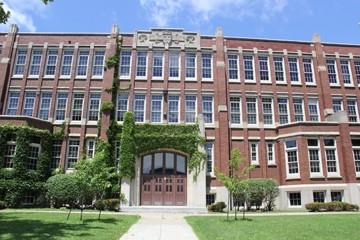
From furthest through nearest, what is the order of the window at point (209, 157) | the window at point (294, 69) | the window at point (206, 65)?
the window at point (294, 69) < the window at point (206, 65) < the window at point (209, 157)

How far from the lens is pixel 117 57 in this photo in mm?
29891

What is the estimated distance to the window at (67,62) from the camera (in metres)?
30.2

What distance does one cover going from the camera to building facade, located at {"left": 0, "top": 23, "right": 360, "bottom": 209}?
86.1 ft

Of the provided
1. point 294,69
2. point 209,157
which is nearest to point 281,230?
point 209,157

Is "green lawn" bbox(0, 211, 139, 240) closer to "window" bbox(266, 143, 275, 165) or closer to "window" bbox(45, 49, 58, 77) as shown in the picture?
"window" bbox(266, 143, 275, 165)

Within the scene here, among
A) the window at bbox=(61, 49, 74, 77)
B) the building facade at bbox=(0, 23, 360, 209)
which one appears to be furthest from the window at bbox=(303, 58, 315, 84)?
the window at bbox=(61, 49, 74, 77)

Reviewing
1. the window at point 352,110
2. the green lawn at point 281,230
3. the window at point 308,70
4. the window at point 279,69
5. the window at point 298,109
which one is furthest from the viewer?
the window at point 308,70

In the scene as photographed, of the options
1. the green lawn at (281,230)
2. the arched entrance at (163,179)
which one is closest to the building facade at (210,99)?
the arched entrance at (163,179)

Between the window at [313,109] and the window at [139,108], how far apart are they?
615 inches

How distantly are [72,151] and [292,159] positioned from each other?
61.9ft

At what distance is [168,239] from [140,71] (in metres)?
20.9

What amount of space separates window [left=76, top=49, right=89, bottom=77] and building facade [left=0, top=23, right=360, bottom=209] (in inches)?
3.7

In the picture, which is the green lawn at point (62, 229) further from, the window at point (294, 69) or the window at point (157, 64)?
the window at point (294, 69)

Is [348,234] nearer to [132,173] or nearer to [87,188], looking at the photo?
[87,188]
